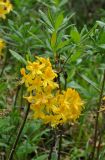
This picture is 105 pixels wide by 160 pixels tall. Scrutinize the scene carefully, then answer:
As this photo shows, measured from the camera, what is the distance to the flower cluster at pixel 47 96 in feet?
6.74

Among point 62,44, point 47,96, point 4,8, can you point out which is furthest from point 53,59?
point 4,8

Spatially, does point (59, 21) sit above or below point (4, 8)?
below

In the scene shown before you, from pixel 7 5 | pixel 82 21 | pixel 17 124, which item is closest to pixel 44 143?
pixel 17 124

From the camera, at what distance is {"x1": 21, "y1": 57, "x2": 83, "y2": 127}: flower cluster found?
6.74 ft

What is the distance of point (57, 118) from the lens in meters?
2.18

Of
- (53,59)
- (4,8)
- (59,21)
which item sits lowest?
(53,59)

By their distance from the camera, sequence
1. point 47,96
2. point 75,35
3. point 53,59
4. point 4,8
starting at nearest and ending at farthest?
point 47,96, point 75,35, point 53,59, point 4,8

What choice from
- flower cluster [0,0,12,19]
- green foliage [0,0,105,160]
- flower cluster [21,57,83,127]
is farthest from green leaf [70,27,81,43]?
flower cluster [0,0,12,19]

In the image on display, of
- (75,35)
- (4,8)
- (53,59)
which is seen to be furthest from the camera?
(4,8)

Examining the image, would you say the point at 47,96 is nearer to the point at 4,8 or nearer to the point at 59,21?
the point at 59,21

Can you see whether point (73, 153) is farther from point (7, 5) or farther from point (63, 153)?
point (7, 5)

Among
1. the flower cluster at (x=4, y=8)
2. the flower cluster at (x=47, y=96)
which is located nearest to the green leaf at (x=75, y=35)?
the flower cluster at (x=47, y=96)

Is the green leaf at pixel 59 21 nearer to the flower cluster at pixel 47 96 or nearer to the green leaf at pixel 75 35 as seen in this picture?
the green leaf at pixel 75 35

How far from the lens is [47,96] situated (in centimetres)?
210
